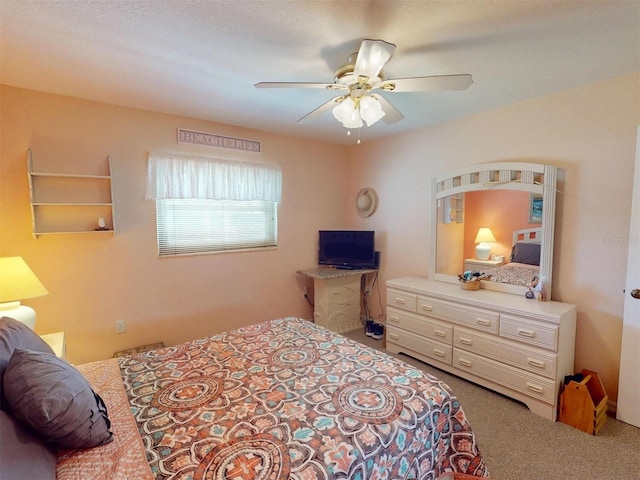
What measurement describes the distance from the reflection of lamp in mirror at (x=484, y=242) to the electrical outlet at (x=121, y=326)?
342 centimetres

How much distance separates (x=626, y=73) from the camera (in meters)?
2.17

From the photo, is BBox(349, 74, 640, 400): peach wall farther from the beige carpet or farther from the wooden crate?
the beige carpet

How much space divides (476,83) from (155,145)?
284cm

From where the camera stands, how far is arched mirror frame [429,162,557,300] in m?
2.54

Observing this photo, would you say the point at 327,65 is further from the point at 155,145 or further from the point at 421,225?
the point at 421,225

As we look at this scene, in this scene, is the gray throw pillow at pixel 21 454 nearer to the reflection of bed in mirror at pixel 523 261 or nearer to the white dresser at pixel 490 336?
the white dresser at pixel 490 336

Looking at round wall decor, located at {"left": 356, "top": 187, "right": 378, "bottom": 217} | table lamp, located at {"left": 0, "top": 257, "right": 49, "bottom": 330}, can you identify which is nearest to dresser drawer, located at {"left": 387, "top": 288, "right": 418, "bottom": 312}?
round wall decor, located at {"left": 356, "top": 187, "right": 378, "bottom": 217}

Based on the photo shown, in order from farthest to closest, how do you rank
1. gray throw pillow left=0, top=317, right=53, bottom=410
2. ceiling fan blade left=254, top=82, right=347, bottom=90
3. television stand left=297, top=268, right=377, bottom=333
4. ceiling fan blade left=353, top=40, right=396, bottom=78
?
television stand left=297, top=268, right=377, bottom=333 → ceiling fan blade left=254, top=82, right=347, bottom=90 → ceiling fan blade left=353, top=40, right=396, bottom=78 → gray throw pillow left=0, top=317, right=53, bottom=410

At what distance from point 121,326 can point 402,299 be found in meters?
2.72

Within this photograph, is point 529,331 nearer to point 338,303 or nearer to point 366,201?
point 338,303

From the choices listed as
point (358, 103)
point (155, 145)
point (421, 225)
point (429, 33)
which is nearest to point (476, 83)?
point (429, 33)

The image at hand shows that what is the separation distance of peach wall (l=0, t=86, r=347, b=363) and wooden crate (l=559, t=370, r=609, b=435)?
2813 millimetres

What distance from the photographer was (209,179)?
3254 mm

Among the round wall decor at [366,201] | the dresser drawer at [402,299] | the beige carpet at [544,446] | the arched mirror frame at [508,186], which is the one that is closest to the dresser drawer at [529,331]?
the arched mirror frame at [508,186]
